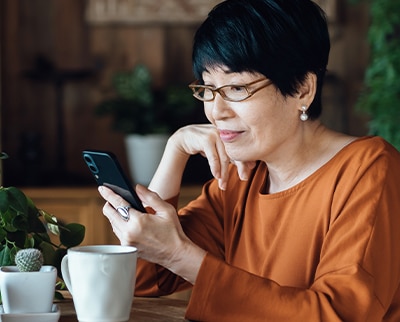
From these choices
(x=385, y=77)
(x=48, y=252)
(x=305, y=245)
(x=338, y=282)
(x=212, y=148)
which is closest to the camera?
(x=338, y=282)

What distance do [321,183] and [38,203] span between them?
8.35ft

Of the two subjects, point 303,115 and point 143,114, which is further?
point 143,114

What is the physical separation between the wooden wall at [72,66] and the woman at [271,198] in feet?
8.28

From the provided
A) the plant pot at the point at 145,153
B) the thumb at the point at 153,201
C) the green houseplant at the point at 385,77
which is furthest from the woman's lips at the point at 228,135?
the plant pot at the point at 145,153

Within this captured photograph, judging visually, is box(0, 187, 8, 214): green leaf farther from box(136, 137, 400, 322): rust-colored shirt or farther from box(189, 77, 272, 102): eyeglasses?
box(189, 77, 272, 102): eyeglasses

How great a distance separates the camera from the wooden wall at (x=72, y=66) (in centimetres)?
426

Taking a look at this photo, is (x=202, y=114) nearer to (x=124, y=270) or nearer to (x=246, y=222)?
(x=246, y=222)

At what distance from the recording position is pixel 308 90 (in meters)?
1.68

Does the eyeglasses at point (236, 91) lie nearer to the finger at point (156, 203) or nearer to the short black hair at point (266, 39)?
the short black hair at point (266, 39)

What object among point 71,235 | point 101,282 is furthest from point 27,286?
point 71,235

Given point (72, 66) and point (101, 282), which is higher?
point (101, 282)

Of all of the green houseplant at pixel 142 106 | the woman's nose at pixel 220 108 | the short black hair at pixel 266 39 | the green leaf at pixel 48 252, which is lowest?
the green houseplant at pixel 142 106

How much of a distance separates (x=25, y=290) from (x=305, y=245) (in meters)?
0.53

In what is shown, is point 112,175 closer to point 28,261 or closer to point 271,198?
point 28,261
